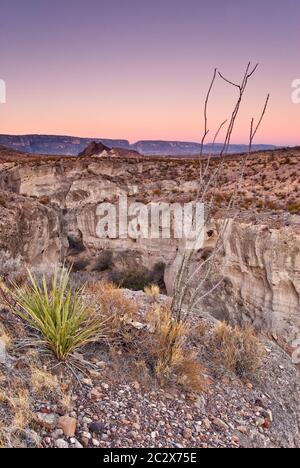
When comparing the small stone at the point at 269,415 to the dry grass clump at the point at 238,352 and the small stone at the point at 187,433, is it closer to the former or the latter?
the dry grass clump at the point at 238,352

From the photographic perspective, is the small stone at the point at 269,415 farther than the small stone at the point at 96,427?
Yes

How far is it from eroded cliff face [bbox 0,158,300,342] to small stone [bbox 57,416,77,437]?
3726mm

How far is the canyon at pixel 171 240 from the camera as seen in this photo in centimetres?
1006

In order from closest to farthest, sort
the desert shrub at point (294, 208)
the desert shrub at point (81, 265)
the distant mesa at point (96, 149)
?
the desert shrub at point (294, 208), the desert shrub at point (81, 265), the distant mesa at point (96, 149)

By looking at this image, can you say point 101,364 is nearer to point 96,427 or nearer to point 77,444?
point 96,427

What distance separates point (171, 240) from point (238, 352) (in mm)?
10656

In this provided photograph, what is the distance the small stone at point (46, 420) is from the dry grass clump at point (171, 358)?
117 cm

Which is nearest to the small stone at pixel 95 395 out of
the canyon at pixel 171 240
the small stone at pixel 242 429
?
the small stone at pixel 242 429

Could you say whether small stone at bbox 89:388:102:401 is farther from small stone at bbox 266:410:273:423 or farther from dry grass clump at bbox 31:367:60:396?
small stone at bbox 266:410:273:423

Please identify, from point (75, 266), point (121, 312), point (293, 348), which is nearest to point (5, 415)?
point (121, 312)

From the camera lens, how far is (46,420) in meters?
2.72

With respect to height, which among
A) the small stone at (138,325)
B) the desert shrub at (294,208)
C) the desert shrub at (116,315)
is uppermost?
the desert shrub at (294,208)
